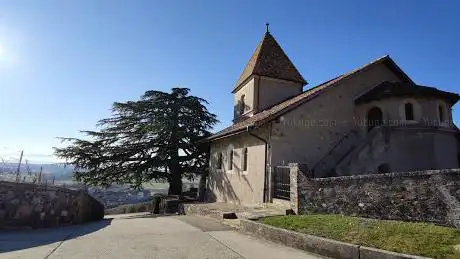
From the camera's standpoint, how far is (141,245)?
7754 millimetres

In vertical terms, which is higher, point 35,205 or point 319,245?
point 35,205

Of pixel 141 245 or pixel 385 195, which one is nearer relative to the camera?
pixel 141 245

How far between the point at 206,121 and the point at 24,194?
1885 centimetres

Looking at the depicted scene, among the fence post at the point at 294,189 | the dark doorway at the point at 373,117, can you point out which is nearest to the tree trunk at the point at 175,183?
the dark doorway at the point at 373,117

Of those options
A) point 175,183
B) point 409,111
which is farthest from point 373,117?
point 175,183

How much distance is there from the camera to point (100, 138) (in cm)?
2648

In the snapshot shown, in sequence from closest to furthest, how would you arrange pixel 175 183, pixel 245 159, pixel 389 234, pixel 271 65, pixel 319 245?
pixel 389 234
pixel 319 245
pixel 245 159
pixel 271 65
pixel 175 183

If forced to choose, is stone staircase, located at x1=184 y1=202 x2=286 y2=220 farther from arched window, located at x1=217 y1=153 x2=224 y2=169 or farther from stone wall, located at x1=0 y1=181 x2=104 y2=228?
stone wall, located at x1=0 y1=181 x2=104 y2=228

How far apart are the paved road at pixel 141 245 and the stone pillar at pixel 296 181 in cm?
250

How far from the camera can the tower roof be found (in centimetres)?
2303

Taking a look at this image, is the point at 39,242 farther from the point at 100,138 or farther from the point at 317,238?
the point at 100,138

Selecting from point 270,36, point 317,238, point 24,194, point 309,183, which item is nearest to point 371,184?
point 309,183

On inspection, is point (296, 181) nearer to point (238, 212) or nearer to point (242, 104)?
point (238, 212)

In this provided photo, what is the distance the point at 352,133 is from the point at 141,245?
1238cm
